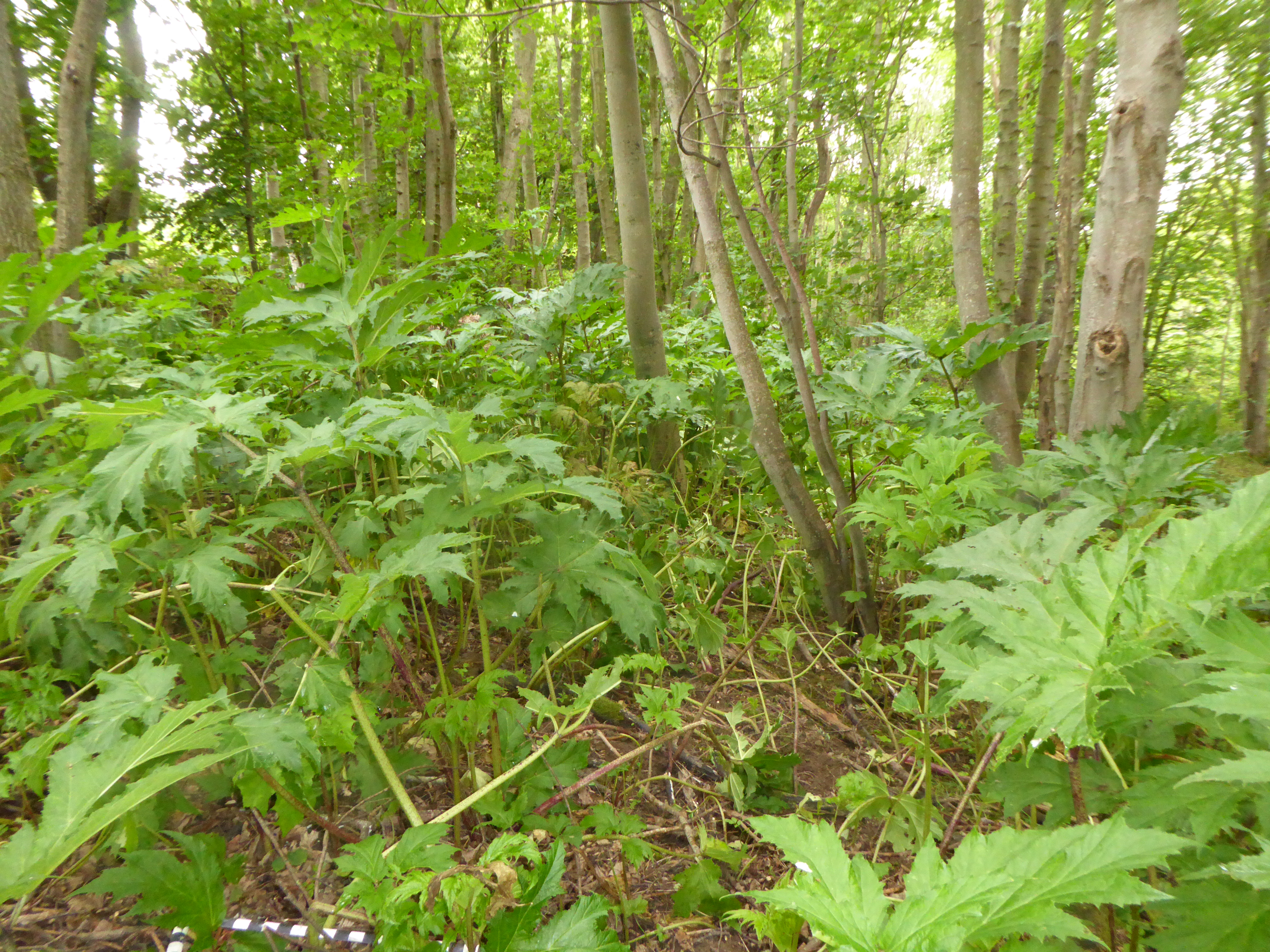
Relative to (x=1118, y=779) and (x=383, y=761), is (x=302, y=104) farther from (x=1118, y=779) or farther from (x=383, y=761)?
(x=1118, y=779)

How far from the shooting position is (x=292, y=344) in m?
2.00

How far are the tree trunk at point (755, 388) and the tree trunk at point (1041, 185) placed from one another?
87.4 inches

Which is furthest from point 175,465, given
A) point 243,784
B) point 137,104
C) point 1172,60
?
point 137,104

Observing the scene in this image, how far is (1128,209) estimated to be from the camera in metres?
2.14

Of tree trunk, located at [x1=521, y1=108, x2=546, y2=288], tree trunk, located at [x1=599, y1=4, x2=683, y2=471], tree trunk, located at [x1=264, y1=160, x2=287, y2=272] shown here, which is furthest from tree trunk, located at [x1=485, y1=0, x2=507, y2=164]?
tree trunk, located at [x1=599, y1=4, x2=683, y2=471]

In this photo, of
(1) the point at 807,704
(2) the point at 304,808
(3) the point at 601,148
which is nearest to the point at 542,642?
(2) the point at 304,808

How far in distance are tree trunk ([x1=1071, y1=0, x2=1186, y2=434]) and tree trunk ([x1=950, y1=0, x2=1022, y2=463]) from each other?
682mm

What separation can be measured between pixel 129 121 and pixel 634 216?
5624 millimetres

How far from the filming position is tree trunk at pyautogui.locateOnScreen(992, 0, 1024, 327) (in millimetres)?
3973

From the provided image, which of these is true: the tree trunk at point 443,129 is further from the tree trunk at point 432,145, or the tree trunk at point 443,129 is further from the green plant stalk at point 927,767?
the green plant stalk at point 927,767

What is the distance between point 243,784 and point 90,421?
1.02m

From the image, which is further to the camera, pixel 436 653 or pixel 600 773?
pixel 436 653

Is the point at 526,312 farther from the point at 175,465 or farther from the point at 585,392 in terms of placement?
the point at 175,465

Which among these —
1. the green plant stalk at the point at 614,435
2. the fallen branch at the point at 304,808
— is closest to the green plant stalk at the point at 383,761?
the fallen branch at the point at 304,808
